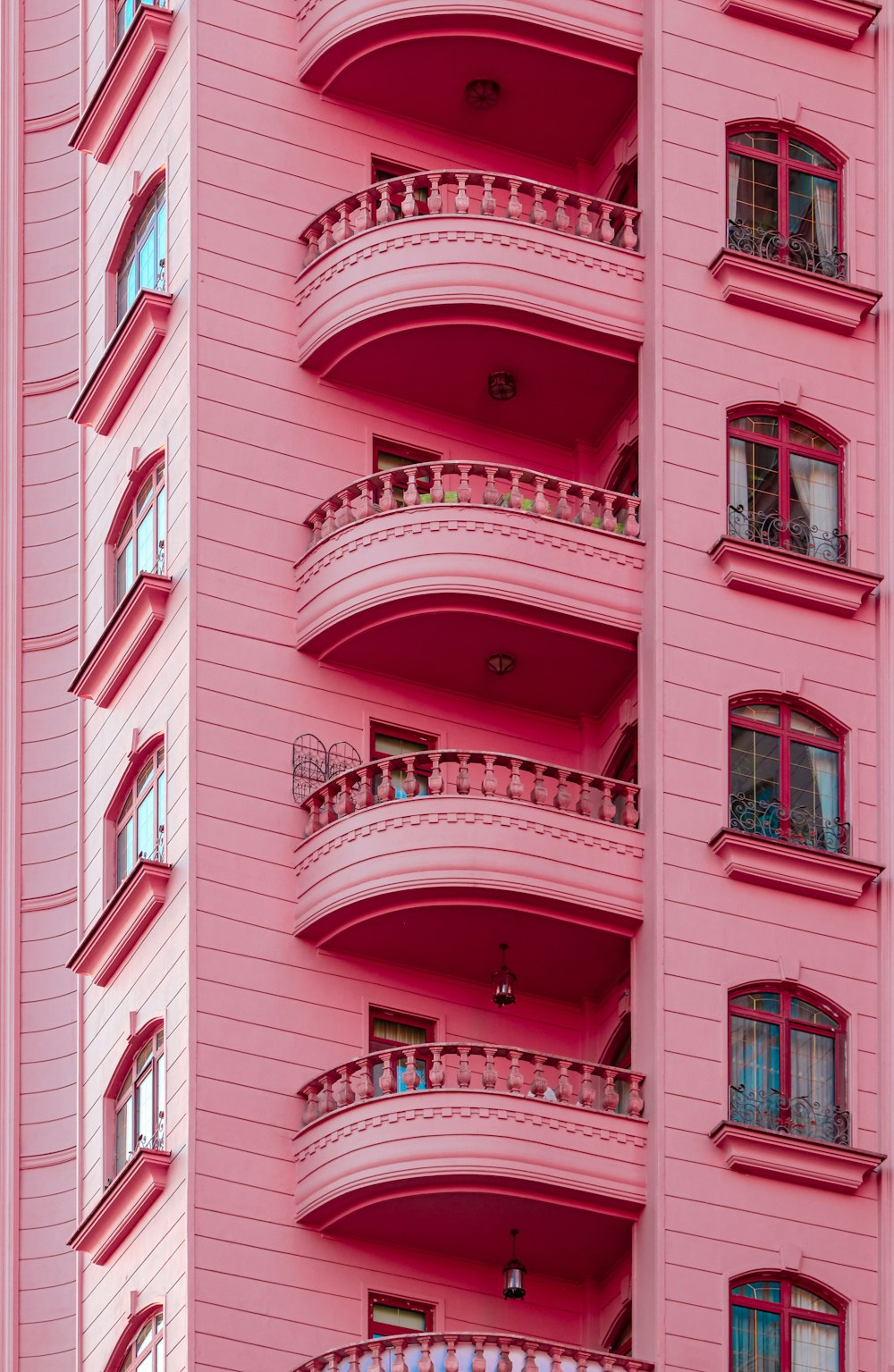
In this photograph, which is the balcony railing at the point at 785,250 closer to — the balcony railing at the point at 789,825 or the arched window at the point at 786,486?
the arched window at the point at 786,486

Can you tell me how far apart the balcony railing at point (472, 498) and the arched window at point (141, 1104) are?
6.07 meters

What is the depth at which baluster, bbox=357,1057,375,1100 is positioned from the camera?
3822cm

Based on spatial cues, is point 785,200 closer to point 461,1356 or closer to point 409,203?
point 409,203

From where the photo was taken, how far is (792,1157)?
38438mm

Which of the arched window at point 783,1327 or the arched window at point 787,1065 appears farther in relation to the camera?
the arched window at point 787,1065

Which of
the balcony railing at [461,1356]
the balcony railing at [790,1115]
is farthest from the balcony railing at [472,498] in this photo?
the balcony railing at [461,1356]

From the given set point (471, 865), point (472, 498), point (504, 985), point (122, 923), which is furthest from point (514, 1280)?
point (472, 498)

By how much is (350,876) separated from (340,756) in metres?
1.93

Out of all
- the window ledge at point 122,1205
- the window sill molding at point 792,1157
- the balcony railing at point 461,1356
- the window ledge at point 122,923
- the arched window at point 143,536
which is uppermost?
the arched window at point 143,536

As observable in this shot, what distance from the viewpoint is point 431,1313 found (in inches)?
1531

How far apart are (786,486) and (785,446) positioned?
488 mm

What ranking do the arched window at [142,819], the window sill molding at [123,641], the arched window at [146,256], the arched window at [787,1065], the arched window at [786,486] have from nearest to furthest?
the arched window at [787,1065], the arched window at [142,819], the window sill molding at [123,641], the arched window at [786,486], the arched window at [146,256]

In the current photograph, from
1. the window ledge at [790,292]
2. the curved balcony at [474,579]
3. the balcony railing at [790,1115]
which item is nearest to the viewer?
the balcony railing at [790,1115]

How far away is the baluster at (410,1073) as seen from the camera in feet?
125
